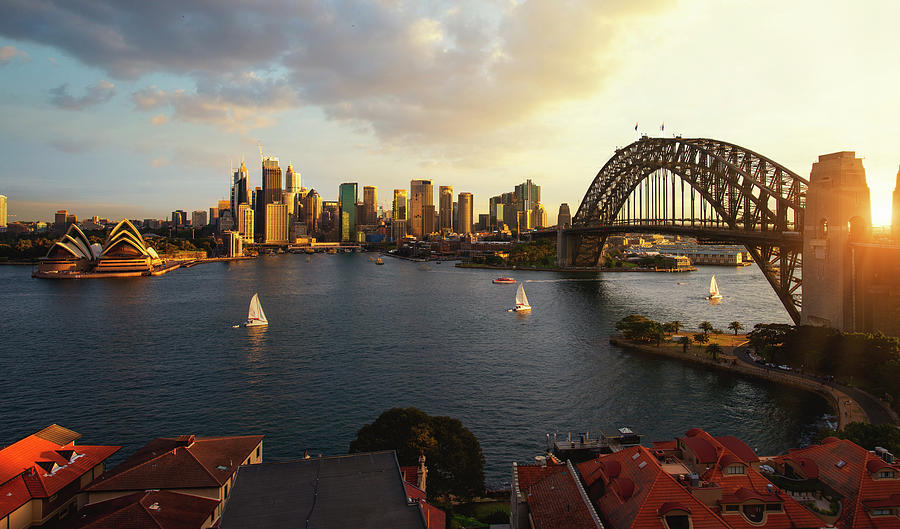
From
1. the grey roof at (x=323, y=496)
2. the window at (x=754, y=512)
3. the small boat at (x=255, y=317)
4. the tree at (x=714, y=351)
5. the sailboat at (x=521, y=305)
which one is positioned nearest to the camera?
the grey roof at (x=323, y=496)

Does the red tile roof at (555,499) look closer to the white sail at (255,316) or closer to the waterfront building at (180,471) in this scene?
the waterfront building at (180,471)

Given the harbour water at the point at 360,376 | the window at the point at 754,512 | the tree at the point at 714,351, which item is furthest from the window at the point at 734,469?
the tree at the point at 714,351

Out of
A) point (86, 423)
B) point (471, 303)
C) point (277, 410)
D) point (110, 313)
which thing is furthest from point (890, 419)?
point (110, 313)

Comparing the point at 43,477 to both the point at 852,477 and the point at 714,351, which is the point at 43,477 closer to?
the point at 852,477

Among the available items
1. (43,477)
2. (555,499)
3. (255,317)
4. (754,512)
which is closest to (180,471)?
(43,477)

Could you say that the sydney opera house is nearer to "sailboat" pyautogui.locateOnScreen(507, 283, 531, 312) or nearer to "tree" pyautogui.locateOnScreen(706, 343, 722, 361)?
"sailboat" pyautogui.locateOnScreen(507, 283, 531, 312)

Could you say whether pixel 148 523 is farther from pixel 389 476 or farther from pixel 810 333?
pixel 810 333

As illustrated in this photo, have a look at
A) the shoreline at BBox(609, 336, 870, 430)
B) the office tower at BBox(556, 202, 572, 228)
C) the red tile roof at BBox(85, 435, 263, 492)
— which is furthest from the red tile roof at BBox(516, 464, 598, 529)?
the office tower at BBox(556, 202, 572, 228)
